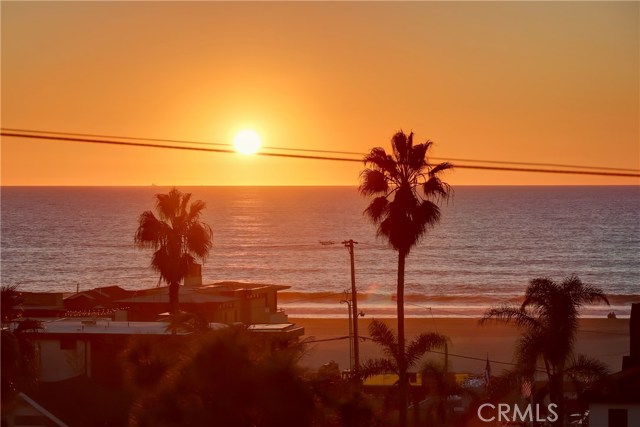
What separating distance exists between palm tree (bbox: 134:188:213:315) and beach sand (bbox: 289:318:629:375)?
1252 cm

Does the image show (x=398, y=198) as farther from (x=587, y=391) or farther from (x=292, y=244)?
(x=292, y=244)

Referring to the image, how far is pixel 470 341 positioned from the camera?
6269 cm

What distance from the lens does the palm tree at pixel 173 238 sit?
3588 centimetres

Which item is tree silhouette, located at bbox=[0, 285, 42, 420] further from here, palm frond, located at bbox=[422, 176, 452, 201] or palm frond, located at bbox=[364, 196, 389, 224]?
palm frond, located at bbox=[422, 176, 452, 201]

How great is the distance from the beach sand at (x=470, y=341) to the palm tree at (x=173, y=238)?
12.5 metres

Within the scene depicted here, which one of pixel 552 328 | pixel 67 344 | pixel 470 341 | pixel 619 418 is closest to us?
pixel 619 418

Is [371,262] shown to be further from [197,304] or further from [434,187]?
[434,187]

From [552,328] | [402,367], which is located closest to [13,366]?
[402,367]

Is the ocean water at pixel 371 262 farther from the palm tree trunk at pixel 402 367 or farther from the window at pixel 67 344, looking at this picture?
the palm tree trunk at pixel 402 367

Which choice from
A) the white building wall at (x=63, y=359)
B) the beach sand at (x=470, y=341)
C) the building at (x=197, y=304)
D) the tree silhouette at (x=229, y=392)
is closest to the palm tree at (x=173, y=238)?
the building at (x=197, y=304)

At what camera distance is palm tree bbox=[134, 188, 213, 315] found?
118 ft

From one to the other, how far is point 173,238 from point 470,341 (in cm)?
3128

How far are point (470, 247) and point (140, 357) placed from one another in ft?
437

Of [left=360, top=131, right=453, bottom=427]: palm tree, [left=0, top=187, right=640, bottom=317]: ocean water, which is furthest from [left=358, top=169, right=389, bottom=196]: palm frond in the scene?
[left=0, top=187, right=640, bottom=317]: ocean water
